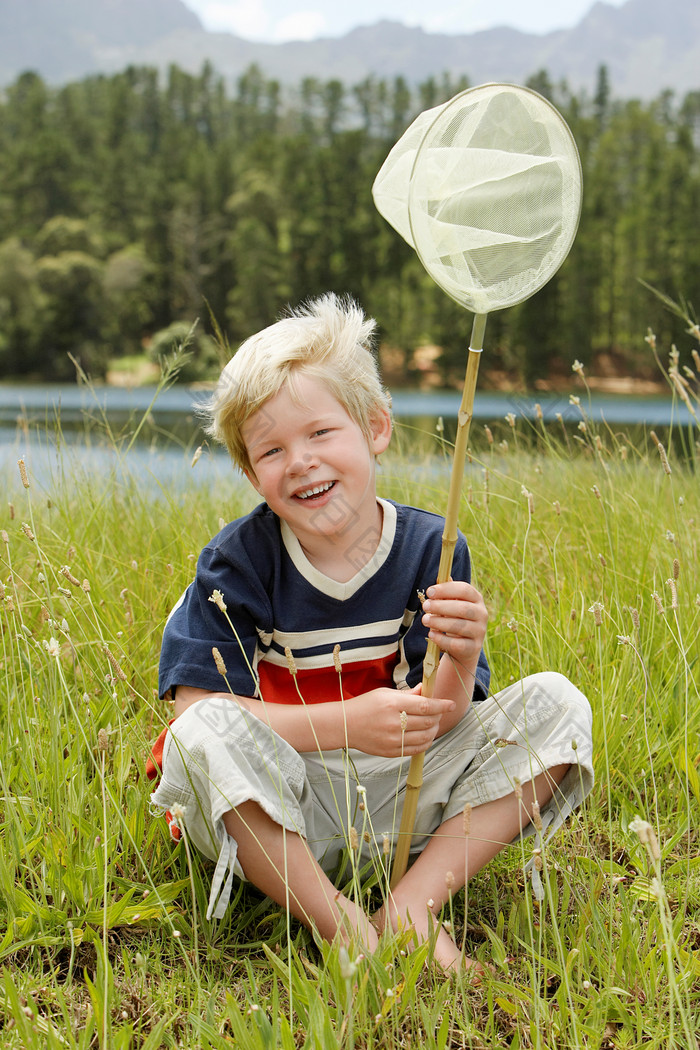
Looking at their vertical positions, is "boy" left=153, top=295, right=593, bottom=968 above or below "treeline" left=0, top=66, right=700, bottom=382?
below

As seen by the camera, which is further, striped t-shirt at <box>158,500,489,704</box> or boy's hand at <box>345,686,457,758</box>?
striped t-shirt at <box>158,500,489,704</box>

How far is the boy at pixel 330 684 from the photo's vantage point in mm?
1267

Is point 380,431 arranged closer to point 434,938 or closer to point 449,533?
point 449,533

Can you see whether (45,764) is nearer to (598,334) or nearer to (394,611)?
(394,611)

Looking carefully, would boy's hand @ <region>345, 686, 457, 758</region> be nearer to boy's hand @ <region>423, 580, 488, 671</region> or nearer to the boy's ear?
boy's hand @ <region>423, 580, 488, 671</region>

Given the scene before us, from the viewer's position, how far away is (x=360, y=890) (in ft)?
4.27

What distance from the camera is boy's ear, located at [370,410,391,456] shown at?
157 centimetres

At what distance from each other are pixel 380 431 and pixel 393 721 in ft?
1.92

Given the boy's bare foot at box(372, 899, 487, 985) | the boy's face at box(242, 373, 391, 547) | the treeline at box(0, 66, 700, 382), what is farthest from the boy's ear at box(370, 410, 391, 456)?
the treeline at box(0, 66, 700, 382)

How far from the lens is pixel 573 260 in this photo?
32094mm

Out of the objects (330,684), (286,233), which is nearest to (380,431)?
(330,684)

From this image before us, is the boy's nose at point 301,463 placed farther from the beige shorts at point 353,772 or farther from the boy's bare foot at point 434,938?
the boy's bare foot at point 434,938

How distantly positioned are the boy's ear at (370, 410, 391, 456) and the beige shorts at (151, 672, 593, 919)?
499mm

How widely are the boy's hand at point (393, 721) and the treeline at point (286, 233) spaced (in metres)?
25.0
